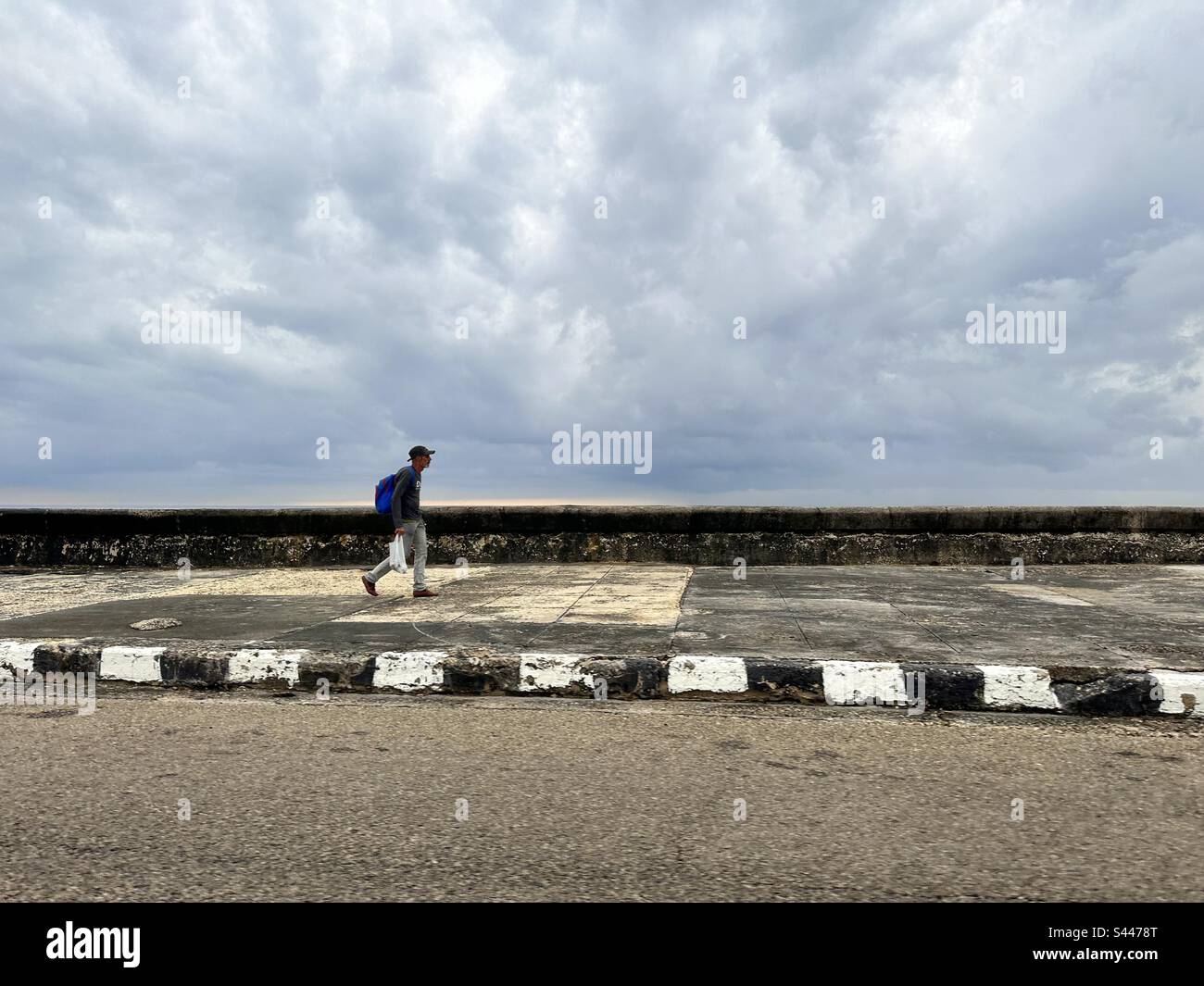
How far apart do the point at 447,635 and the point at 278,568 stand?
564 centimetres

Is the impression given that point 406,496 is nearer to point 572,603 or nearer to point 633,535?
point 572,603

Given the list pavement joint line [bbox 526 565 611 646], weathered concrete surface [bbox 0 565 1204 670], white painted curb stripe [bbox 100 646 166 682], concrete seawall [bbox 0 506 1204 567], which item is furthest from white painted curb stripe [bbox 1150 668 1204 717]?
concrete seawall [bbox 0 506 1204 567]

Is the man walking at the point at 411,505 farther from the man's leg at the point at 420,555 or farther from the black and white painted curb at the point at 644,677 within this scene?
the black and white painted curb at the point at 644,677

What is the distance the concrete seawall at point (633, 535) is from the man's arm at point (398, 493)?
2.61 metres

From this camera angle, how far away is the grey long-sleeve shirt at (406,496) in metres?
7.75

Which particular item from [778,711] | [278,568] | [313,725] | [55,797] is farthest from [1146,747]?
[278,568]

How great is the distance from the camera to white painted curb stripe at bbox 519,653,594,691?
4570mm

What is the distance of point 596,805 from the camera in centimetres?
283

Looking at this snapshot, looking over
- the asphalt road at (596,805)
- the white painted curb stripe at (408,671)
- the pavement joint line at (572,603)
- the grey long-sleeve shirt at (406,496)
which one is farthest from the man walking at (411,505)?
the asphalt road at (596,805)

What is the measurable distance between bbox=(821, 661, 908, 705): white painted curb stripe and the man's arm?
4424mm

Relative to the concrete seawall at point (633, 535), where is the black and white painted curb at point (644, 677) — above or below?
below

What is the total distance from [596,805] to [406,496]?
5366mm

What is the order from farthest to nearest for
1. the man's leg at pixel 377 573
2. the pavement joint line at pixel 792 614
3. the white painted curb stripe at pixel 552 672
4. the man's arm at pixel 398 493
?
the man's arm at pixel 398 493 < the man's leg at pixel 377 573 < the pavement joint line at pixel 792 614 < the white painted curb stripe at pixel 552 672
